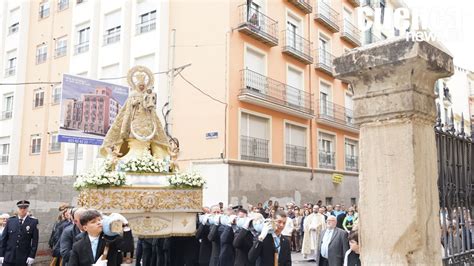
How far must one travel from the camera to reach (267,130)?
18.5 m

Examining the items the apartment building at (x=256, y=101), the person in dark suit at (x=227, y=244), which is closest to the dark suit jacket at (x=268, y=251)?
the person in dark suit at (x=227, y=244)

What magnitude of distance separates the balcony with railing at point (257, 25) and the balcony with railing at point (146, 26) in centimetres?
386

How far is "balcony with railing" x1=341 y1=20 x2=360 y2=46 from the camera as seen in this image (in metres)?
24.3

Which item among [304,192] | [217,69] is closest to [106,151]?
[217,69]

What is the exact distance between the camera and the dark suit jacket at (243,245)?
7.71 m

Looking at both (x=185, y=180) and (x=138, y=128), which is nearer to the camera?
(x=185, y=180)

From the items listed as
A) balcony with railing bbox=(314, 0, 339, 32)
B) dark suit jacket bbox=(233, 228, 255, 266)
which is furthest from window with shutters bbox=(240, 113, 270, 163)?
dark suit jacket bbox=(233, 228, 255, 266)

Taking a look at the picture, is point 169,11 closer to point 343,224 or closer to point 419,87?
point 343,224

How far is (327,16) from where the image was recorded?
910 inches

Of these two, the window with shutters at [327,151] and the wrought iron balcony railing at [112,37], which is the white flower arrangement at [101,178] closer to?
the wrought iron balcony railing at [112,37]

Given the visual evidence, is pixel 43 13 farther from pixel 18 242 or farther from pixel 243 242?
pixel 243 242

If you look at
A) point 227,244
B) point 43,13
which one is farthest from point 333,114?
point 43,13

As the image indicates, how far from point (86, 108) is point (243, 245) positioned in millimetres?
9225

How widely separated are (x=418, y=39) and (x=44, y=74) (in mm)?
23734
